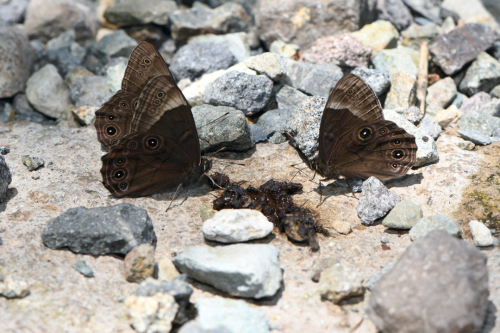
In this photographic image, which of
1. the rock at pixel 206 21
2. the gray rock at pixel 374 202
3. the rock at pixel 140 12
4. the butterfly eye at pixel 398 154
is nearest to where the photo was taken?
the gray rock at pixel 374 202

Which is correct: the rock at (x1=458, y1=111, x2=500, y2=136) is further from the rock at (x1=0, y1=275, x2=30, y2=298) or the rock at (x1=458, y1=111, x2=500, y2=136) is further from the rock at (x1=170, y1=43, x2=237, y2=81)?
the rock at (x1=0, y1=275, x2=30, y2=298)

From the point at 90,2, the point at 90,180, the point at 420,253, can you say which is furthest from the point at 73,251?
the point at 90,2

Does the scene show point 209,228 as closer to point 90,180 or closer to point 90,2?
point 90,180

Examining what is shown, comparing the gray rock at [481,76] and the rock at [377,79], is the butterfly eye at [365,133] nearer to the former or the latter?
the rock at [377,79]

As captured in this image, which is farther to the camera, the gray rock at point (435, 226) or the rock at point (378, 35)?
the rock at point (378, 35)

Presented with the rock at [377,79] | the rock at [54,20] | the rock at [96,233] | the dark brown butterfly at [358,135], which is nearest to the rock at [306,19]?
the rock at [377,79]

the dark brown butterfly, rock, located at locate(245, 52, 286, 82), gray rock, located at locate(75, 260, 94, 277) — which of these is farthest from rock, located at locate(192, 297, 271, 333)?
rock, located at locate(245, 52, 286, 82)
